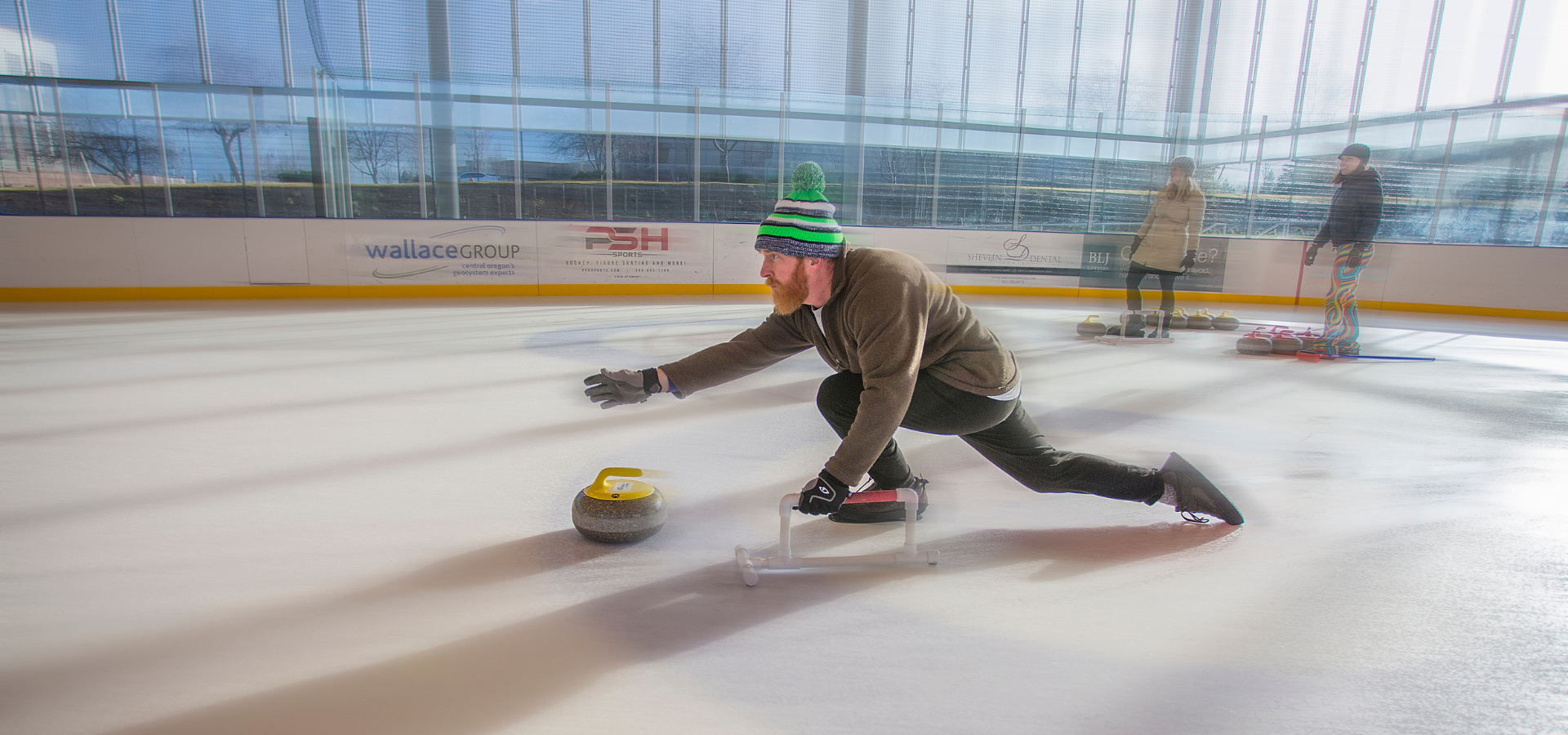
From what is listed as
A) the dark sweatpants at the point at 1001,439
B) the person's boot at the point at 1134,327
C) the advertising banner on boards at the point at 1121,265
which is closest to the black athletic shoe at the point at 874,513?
the dark sweatpants at the point at 1001,439

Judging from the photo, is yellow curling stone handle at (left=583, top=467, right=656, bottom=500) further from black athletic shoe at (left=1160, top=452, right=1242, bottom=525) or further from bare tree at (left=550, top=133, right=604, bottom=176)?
bare tree at (left=550, top=133, right=604, bottom=176)

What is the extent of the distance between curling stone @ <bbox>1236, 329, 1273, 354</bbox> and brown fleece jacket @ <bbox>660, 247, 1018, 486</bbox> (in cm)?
509

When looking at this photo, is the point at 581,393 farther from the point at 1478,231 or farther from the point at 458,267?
the point at 1478,231

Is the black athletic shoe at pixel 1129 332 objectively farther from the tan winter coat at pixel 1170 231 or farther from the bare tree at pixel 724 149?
the bare tree at pixel 724 149

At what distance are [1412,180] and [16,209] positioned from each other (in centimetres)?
1723

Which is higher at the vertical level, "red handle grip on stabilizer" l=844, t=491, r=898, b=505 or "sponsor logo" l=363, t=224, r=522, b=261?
"sponsor logo" l=363, t=224, r=522, b=261

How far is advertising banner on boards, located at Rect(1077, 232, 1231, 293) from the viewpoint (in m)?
11.1

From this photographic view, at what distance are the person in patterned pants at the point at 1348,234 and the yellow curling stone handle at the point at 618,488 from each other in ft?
19.0

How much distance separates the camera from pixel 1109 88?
52.5 feet

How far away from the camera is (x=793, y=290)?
1.94m

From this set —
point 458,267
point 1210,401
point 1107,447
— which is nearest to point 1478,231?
point 1210,401

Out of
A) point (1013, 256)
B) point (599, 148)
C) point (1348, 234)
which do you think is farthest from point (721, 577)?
point (1013, 256)

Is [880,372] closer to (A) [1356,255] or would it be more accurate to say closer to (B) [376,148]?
(A) [1356,255]

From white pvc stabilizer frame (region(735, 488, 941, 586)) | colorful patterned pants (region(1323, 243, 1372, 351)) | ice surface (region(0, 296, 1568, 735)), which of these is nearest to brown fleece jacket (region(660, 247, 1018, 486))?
white pvc stabilizer frame (region(735, 488, 941, 586))
